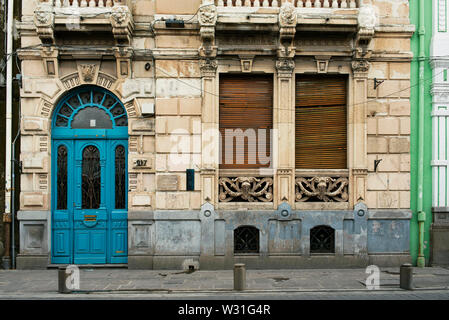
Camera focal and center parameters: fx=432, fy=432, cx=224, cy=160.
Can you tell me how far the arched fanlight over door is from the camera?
12945 millimetres

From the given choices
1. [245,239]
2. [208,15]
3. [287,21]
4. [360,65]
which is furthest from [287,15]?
[245,239]

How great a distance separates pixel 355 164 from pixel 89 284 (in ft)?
26.2

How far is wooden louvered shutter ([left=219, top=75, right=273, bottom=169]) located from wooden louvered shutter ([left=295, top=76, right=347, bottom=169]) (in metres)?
0.97

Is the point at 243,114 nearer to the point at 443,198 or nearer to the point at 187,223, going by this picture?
the point at 187,223

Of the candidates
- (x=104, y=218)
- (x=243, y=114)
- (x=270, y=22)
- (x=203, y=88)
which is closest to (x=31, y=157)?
(x=104, y=218)

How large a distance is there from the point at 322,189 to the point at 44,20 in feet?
30.3

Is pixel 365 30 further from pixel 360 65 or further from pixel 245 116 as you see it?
pixel 245 116

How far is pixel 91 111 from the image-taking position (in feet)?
42.7

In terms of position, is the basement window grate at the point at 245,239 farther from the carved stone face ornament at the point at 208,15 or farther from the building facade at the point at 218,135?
the carved stone face ornament at the point at 208,15

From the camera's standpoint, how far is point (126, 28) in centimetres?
1210

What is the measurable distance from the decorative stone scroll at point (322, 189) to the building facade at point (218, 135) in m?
0.04

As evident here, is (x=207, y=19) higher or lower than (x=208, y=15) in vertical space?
lower

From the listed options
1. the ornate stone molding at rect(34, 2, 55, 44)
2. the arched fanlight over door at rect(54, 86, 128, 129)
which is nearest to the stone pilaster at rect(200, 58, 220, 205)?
the arched fanlight over door at rect(54, 86, 128, 129)

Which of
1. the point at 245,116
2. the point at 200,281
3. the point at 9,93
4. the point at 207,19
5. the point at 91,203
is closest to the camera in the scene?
the point at 200,281
